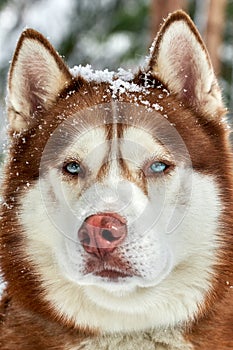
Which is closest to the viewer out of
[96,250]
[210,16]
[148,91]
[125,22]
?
[96,250]

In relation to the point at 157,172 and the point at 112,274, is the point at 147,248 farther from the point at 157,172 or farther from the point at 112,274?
the point at 157,172

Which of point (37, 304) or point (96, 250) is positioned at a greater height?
point (96, 250)

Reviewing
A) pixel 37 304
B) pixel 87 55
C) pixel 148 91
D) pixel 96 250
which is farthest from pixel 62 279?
pixel 87 55

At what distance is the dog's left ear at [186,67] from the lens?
11.3 ft

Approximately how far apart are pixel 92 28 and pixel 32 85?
48.4 feet

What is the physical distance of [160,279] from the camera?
3086 millimetres

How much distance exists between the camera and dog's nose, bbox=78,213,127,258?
279 cm

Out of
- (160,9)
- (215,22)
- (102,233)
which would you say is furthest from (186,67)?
(215,22)

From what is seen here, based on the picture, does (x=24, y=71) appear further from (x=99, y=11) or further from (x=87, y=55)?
(x=99, y=11)

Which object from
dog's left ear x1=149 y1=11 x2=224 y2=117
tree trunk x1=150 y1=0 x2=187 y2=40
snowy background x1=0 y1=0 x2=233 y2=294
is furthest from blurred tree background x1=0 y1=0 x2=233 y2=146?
dog's left ear x1=149 y1=11 x2=224 y2=117

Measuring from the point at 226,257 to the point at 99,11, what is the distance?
16.2 metres

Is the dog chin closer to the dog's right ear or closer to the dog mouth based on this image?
the dog mouth

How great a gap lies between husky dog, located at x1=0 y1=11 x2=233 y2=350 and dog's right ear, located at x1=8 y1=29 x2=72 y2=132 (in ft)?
0.15

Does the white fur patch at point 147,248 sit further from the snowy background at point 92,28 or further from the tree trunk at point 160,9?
the snowy background at point 92,28
